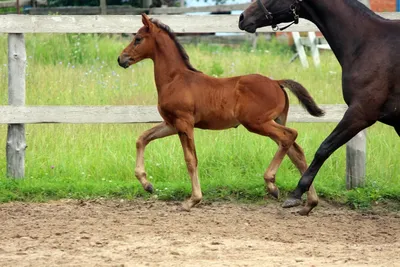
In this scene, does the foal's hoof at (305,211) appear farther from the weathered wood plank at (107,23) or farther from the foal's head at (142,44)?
the foal's head at (142,44)

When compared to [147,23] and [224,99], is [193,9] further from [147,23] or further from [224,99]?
[224,99]

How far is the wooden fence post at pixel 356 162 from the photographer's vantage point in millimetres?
8055

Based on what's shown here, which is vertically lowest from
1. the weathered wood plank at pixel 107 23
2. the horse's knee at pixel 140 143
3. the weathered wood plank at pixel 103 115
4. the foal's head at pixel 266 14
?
the horse's knee at pixel 140 143

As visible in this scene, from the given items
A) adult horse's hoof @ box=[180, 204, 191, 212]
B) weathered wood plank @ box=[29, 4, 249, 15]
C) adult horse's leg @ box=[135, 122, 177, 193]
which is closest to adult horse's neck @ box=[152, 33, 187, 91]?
A: adult horse's leg @ box=[135, 122, 177, 193]

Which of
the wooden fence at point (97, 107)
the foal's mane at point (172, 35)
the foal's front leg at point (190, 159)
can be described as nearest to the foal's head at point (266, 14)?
the foal's mane at point (172, 35)

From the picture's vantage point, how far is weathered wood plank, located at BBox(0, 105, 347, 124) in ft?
26.3

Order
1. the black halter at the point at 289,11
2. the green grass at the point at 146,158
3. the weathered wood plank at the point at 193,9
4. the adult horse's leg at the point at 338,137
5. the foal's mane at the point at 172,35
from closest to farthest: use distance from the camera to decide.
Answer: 1. the adult horse's leg at the point at 338,137
2. the black halter at the point at 289,11
3. the foal's mane at the point at 172,35
4. the green grass at the point at 146,158
5. the weathered wood plank at the point at 193,9

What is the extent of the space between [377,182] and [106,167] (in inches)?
112

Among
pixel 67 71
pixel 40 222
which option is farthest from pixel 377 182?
pixel 67 71

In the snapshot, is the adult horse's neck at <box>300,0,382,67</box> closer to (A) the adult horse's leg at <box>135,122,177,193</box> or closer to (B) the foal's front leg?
(B) the foal's front leg

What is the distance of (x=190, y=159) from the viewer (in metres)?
7.29

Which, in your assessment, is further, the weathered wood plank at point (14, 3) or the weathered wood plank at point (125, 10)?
the weathered wood plank at point (125, 10)

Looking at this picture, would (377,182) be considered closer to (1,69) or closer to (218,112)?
(218,112)

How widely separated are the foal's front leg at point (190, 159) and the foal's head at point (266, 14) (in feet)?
3.50
